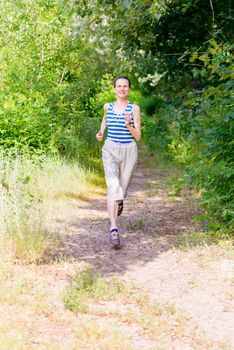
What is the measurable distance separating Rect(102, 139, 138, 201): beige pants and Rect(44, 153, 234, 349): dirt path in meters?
0.61

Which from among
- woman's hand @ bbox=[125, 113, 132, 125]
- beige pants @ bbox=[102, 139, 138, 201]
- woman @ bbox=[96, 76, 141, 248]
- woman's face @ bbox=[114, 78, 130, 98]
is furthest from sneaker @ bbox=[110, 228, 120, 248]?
woman's face @ bbox=[114, 78, 130, 98]

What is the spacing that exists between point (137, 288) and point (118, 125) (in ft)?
7.05

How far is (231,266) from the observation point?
6242 millimetres

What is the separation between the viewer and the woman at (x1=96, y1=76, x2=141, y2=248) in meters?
7.13

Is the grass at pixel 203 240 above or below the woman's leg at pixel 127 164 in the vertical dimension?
below

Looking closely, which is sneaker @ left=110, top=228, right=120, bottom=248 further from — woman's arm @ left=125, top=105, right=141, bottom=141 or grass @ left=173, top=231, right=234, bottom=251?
woman's arm @ left=125, top=105, right=141, bottom=141

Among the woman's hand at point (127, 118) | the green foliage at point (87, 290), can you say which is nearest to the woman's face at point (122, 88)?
the woman's hand at point (127, 118)

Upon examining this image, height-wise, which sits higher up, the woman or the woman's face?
the woman's face

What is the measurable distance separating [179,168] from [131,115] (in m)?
6.82

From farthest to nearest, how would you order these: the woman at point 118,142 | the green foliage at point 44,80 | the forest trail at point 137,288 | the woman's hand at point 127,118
Answer: the green foliage at point 44,80, the woman at point 118,142, the woman's hand at point 127,118, the forest trail at point 137,288

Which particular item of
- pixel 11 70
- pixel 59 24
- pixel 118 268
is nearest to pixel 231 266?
pixel 118 268

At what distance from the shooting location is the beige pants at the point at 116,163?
7199mm

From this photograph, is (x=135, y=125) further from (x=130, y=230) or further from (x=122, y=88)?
(x=130, y=230)

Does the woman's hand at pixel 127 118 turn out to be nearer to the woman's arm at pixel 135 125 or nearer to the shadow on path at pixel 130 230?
the woman's arm at pixel 135 125
